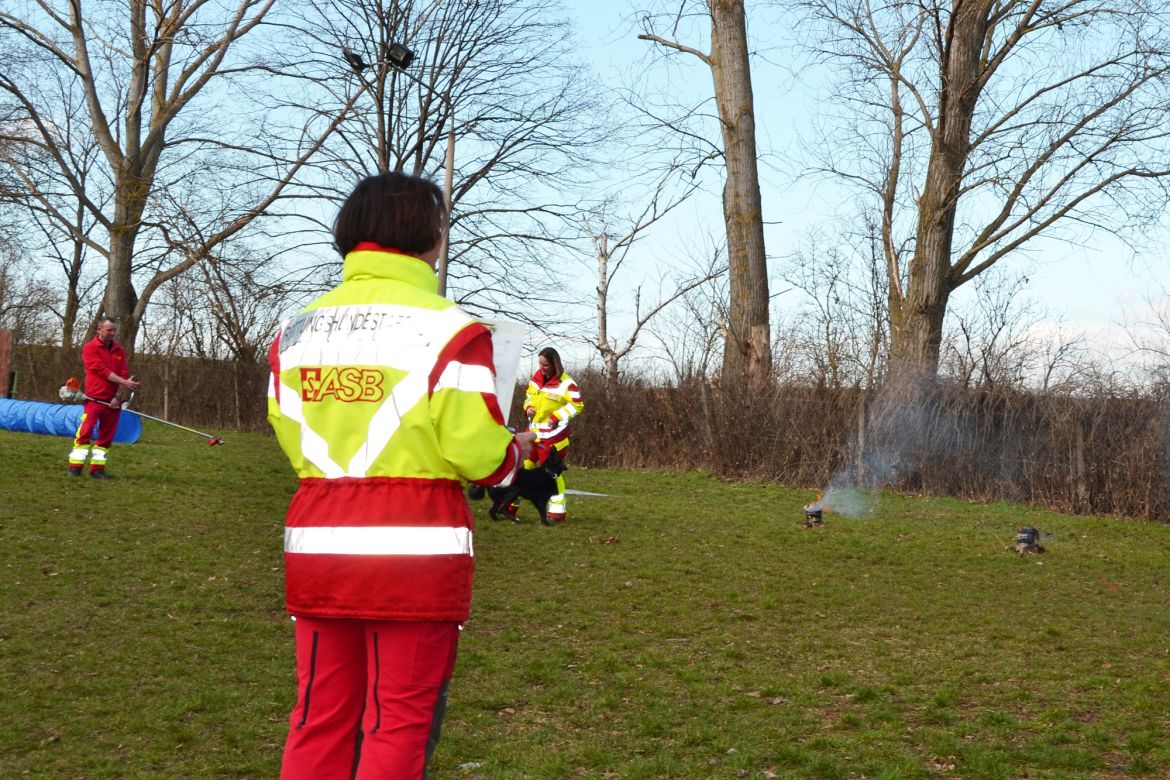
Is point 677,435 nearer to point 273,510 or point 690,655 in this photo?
point 273,510

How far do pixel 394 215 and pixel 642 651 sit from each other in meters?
4.16

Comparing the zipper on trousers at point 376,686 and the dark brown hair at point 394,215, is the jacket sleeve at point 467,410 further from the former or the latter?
the zipper on trousers at point 376,686

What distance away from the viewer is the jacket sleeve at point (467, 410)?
8.49 feet

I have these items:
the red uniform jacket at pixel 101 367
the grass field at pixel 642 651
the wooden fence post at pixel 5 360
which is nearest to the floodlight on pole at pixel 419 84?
the red uniform jacket at pixel 101 367

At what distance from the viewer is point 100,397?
13.4 metres

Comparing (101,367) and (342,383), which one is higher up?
(101,367)

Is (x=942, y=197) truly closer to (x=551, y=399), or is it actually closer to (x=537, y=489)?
(x=551, y=399)

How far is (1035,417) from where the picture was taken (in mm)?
16125

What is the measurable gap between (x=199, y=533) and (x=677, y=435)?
12.0 m

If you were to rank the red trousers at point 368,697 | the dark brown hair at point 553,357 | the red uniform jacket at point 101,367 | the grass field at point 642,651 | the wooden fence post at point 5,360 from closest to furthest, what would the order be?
the red trousers at point 368,697
the grass field at point 642,651
the dark brown hair at point 553,357
the red uniform jacket at point 101,367
the wooden fence post at point 5,360

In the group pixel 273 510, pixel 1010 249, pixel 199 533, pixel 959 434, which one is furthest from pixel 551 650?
pixel 1010 249

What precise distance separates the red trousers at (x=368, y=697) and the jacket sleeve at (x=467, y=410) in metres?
0.37

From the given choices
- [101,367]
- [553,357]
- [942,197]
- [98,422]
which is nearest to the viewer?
[553,357]

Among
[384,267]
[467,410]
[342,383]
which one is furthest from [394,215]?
[467,410]
